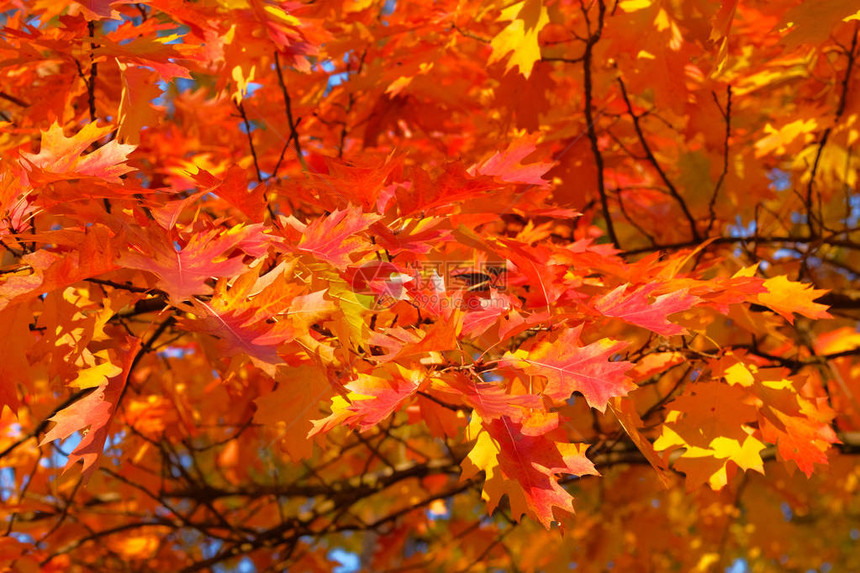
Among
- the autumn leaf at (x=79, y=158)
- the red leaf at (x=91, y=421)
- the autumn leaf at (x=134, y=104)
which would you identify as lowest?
the red leaf at (x=91, y=421)

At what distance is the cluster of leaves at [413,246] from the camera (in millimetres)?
1355

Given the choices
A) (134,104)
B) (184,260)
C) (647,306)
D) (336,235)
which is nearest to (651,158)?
(647,306)

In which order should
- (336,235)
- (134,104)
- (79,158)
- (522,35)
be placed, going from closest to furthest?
(336,235) → (79,158) → (134,104) → (522,35)

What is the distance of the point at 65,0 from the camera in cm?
195

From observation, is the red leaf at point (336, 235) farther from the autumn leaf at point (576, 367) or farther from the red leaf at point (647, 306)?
the red leaf at point (647, 306)

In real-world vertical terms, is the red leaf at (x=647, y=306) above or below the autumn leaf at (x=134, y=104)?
below

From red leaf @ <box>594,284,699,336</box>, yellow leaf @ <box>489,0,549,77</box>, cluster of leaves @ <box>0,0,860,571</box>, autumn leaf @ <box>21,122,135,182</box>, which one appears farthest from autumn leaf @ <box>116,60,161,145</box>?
red leaf @ <box>594,284,699,336</box>

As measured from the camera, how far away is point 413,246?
146cm

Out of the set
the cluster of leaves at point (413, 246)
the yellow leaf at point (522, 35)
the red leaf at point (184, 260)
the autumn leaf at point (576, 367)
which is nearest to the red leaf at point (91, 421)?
the cluster of leaves at point (413, 246)

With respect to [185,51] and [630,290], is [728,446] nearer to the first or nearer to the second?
[630,290]

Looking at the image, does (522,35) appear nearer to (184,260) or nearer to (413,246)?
(413,246)

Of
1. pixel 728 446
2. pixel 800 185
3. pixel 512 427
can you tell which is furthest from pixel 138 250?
pixel 800 185

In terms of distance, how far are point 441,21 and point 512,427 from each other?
1.44 meters

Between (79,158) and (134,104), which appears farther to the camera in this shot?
(134,104)
